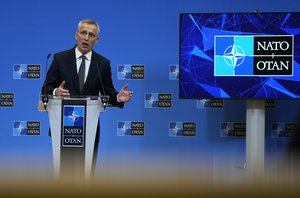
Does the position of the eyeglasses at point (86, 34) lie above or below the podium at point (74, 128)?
above

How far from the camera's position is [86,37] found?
3.00m

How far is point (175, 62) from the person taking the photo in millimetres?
4715

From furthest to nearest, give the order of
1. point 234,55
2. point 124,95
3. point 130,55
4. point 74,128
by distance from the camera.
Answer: point 130,55 < point 234,55 < point 124,95 < point 74,128

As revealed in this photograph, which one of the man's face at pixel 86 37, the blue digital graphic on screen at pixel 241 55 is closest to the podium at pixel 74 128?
the man's face at pixel 86 37

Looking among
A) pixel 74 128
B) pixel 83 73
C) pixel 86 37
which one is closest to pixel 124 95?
pixel 83 73

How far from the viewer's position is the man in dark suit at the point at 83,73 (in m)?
2.80

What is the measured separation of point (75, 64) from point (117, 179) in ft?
8.54

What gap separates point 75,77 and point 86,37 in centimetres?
32

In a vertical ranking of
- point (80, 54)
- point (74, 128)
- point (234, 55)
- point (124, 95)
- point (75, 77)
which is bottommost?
point (74, 128)

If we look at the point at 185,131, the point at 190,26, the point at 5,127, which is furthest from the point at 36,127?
the point at 190,26

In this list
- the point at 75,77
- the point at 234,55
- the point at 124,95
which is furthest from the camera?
the point at 234,55

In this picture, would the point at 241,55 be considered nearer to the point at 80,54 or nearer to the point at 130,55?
the point at 130,55

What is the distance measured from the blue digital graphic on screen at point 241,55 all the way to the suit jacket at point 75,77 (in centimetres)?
121

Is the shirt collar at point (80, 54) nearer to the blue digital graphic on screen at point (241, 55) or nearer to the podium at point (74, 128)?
the podium at point (74, 128)
